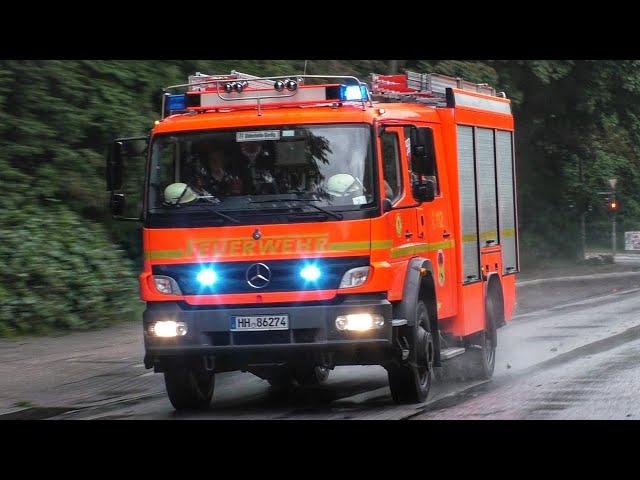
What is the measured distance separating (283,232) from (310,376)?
3.35 m

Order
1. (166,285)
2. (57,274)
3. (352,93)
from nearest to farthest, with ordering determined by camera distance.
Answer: (166,285), (352,93), (57,274)

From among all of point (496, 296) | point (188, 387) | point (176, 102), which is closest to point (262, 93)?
point (176, 102)

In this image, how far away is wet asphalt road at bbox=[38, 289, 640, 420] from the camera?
1102 centimetres

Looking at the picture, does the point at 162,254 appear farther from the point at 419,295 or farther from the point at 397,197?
the point at 419,295

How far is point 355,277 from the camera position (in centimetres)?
1068

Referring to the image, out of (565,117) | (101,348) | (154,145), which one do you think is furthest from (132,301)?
(565,117)

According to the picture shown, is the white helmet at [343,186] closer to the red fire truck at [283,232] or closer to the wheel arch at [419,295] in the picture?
the red fire truck at [283,232]

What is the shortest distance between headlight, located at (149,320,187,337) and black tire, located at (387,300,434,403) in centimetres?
181

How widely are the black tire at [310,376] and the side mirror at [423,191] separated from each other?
2582 mm

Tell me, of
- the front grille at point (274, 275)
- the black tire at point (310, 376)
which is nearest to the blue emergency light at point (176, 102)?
the front grille at point (274, 275)

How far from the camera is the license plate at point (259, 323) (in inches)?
420

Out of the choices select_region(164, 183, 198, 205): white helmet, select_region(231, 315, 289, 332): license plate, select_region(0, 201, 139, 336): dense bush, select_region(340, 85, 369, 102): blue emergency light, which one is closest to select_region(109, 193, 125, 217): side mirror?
select_region(164, 183, 198, 205): white helmet

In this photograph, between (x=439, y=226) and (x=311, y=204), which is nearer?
(x=311, y=204)
